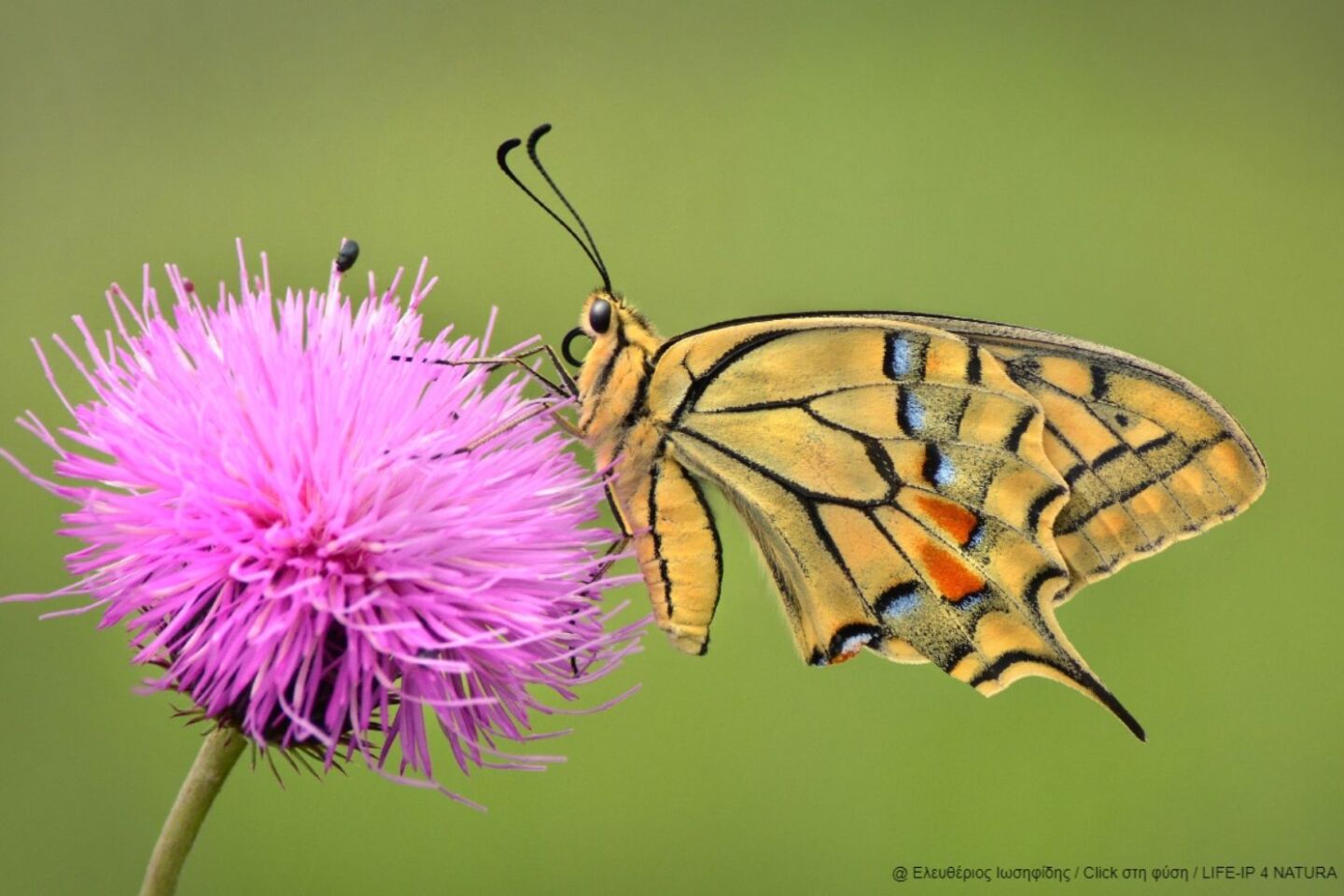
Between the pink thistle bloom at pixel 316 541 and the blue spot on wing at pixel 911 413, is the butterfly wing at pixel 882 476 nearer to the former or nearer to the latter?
the blue spot on wing at pixel 911 413

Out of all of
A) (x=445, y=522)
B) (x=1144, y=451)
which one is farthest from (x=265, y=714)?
(x=1144, y=451)

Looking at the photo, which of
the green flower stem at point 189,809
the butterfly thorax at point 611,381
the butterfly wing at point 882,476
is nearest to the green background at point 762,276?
the butterfly wing at point 882,476

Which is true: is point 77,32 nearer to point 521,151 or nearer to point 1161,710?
point 521,151

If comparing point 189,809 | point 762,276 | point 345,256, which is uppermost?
point 762,276

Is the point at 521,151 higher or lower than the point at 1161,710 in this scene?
higher

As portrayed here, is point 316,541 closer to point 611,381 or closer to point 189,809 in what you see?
point 189,809

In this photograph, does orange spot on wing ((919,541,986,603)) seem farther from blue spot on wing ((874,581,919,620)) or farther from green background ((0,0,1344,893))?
green background ((0,0,1344,893))

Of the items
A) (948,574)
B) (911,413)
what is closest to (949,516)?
(948,574)
